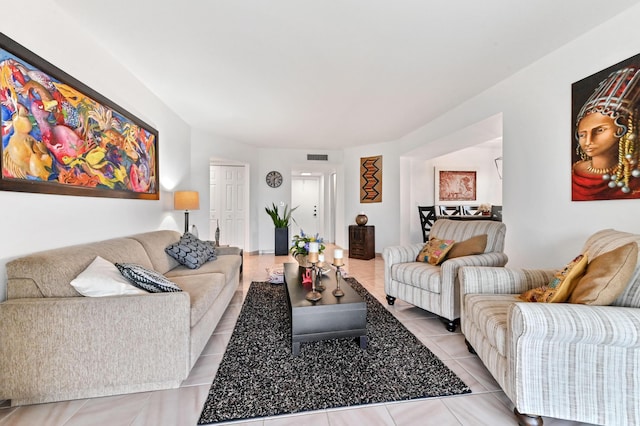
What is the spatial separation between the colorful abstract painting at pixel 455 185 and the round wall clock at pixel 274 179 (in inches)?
134

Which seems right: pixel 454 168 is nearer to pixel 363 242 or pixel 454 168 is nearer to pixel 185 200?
pixel 363 242

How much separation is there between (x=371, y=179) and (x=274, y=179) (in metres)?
2.17

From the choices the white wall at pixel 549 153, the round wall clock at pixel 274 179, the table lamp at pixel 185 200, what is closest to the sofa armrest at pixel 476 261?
the white wall at pixel 549 153

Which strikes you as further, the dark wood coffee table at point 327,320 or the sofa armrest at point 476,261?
the sofa armrest at point 476,261

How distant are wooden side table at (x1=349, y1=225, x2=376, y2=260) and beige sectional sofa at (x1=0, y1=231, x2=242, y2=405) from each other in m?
4.07

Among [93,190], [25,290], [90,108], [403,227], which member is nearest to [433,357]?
[25,290]

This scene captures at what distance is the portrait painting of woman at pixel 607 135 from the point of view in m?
1.84

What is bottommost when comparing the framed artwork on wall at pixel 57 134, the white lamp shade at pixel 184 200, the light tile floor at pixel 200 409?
the light tile floor at pixel 200 409

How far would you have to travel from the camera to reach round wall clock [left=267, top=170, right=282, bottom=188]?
6.08 m

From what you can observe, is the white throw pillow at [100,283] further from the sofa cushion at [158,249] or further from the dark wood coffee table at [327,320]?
the dark wood coffee table at [327,320]

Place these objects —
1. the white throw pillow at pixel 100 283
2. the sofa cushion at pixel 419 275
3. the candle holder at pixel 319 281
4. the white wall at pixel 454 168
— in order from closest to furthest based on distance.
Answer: the white throw pillow at pixel 100 283 → the candle holder at pixel 319 281 → the sofa cushion at pixel 419 275 → the white wall at pixel 454 168

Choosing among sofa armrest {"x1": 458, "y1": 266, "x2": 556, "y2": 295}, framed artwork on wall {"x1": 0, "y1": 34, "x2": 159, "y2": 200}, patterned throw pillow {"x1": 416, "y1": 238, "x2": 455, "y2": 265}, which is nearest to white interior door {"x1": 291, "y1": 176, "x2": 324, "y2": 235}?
patterned throw pillow {"x1": 416, "y1": 238, "x2": 455, "y2": 265}

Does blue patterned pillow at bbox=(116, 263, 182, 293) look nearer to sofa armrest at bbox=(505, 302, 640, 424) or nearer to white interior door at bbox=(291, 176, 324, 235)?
sofa armrest at bbox=(505, 302, 640, 424)

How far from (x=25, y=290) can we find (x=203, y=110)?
115 inches
